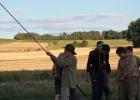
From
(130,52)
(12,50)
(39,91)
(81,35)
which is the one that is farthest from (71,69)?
(81,35)

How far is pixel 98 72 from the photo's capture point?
29.7 feet

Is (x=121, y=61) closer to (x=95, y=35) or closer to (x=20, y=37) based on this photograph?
(x=20, y=37)

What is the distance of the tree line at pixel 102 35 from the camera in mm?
72812

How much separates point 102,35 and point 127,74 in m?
88.3

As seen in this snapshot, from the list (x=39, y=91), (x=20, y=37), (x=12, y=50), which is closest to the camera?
(x=39, y=91)

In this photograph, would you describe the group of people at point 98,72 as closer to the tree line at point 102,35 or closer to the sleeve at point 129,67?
the sleeve at point 129,67

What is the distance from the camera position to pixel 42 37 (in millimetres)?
87188

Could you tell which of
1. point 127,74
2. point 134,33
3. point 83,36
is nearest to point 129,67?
point 127,74

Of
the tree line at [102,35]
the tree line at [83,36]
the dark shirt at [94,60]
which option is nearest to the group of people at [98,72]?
the dark shirt at [94,60]

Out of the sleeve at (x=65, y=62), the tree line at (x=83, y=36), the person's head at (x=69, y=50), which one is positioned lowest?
the tree line at (x=83, y=36)

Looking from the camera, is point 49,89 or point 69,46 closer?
point 69,46

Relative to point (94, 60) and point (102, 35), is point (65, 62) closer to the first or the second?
point (94, 60)

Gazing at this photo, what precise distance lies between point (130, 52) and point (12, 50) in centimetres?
5705

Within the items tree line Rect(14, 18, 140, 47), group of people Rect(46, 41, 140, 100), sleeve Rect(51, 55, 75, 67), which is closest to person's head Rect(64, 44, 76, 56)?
group of people Rect(46, 41, 140, 100)
